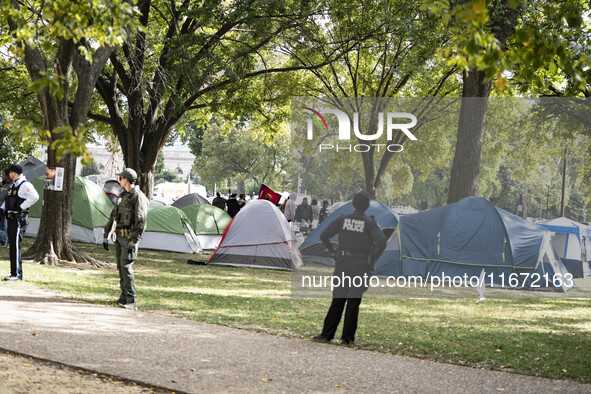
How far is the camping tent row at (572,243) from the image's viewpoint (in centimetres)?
1720

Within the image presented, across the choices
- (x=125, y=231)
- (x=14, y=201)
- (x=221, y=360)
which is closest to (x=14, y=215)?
(x=14, y=201)

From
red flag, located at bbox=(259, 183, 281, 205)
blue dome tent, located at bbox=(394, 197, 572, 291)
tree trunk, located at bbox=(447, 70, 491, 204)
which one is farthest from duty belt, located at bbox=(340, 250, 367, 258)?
red flag, located at bbox=(259, 183, 281, 205)

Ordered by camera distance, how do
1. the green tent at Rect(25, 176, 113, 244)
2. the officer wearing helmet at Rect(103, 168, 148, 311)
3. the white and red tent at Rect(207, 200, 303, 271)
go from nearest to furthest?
the officer wearing helmet at Rect(103, 168, 148, 311) → the white and red tent at Rect(207, 200, 303, 271) → the green tent at Rect(25, 176, 113, 244)

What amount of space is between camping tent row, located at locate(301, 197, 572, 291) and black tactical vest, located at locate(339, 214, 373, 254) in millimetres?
7947

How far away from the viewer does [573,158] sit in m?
15.1

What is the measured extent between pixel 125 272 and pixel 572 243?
1226 cm

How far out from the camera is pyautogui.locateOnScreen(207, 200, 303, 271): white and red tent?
57.5 ft

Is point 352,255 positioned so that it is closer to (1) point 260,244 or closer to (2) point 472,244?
(2) point 472,244

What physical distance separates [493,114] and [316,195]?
34.0 ft

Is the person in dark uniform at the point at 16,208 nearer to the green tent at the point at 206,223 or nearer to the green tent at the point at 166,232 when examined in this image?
the green tent at the point at 166,232

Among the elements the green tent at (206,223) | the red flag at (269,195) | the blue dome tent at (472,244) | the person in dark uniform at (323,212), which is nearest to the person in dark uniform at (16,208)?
the person in dark uniform at (323,212)

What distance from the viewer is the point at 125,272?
9656mm

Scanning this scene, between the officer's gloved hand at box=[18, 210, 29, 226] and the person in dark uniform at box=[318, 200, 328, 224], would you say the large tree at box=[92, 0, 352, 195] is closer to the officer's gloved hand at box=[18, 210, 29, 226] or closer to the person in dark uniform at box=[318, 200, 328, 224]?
the person in dark uniform at box=[318, 200, 328, 224]

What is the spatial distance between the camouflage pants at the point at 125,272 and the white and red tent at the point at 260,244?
7879 millimetres
